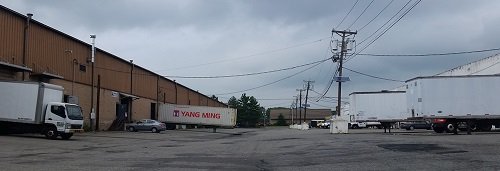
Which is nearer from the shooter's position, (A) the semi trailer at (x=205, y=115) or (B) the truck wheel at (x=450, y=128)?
(B) the truck wheel at (x=450, y=128)

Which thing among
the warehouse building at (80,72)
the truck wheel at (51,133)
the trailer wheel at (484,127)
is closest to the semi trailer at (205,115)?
the warehouse building at (80,72)

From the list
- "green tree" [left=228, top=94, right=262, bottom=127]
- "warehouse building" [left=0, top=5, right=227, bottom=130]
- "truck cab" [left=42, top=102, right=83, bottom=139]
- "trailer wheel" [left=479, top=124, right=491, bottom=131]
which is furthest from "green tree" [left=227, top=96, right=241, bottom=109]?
"truck cab" [left=42, top=102, right=83, bottom=139]

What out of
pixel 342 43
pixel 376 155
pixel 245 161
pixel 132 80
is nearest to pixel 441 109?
pixel 342 43

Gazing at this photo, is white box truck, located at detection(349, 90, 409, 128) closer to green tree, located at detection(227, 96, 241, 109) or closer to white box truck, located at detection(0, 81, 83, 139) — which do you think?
white box truck, located at detection(0, 81, 83, 139)

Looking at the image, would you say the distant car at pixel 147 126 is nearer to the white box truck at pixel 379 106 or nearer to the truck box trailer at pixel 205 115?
the truck box trailer at pixel 205 115

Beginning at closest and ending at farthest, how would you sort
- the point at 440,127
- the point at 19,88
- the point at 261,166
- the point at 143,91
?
the point at 261,166 < the point at 19,88 < the point at 440,127 < the point at 143,91

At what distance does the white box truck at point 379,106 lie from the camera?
46312 millimetres

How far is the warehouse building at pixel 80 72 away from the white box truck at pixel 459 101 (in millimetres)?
25757

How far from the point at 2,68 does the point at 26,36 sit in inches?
152

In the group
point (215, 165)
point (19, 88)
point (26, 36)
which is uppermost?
point (26, 36)

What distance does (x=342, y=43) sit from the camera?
49531 mm

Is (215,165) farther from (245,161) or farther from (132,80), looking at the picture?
(132,80)

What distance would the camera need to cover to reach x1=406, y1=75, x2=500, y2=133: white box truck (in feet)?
111

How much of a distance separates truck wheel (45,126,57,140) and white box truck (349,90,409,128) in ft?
93.4
